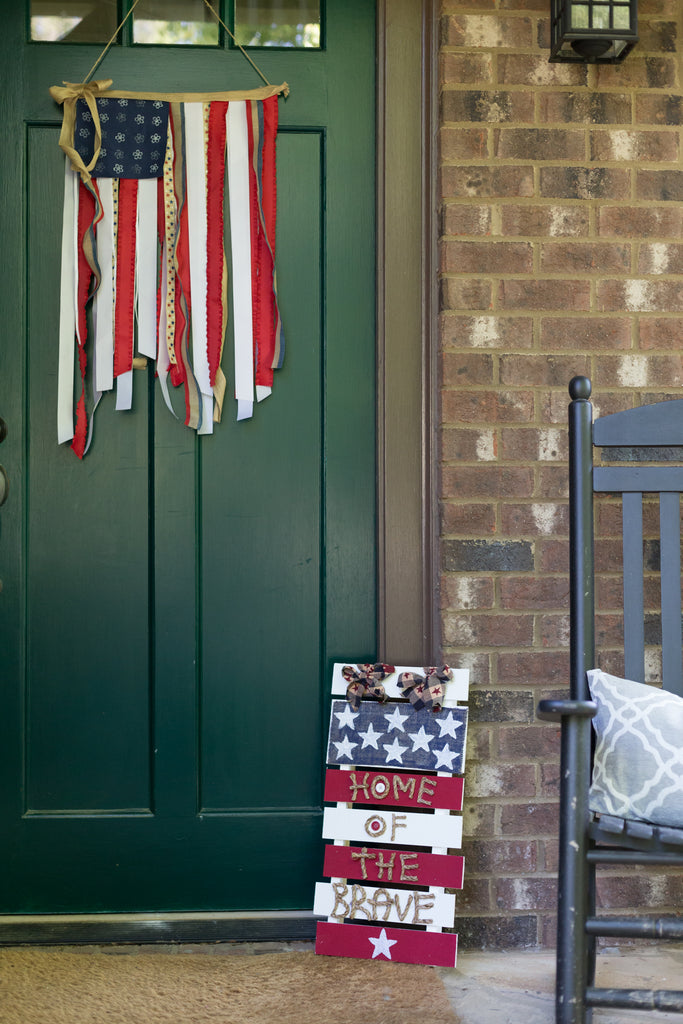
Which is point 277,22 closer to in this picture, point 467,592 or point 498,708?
point 467,592

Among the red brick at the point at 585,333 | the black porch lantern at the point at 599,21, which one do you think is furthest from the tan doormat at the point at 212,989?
the black porch lantern at the point at 599,21

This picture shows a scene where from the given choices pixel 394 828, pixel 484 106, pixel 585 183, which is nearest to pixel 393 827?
pixel 394 828

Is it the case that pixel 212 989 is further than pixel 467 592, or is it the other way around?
pixel 467 592

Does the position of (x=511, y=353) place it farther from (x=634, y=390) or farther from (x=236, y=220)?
(x=236, y=220)

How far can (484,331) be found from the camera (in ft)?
6.19

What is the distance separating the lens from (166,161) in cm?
195

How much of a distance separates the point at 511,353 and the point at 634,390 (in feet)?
0.91

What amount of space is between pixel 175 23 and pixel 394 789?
172 cm

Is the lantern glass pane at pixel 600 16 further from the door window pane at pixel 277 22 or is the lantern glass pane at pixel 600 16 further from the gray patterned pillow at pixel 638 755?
the gray patterned pillow at pixel 638 755

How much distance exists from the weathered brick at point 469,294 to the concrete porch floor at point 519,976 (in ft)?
4.42

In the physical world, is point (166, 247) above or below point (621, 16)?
below

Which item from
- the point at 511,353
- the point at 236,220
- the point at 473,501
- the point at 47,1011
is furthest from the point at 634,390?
the point at 47,1011

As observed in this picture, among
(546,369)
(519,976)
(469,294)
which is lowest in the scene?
(519,976)

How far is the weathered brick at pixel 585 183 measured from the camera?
1896mm
